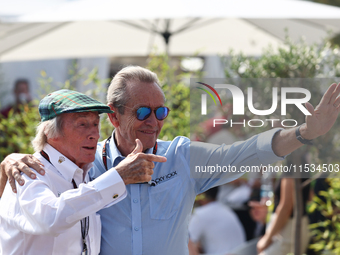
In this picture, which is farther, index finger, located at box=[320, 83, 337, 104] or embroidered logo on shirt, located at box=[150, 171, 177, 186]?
embroidered logo on shirt, located at box=[150, 171, 177, 186]

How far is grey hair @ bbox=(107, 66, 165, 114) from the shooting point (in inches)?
99.3

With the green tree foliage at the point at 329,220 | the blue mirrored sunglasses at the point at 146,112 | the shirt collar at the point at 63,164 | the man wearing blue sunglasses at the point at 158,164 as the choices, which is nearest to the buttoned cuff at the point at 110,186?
the shirt collar at the point at 63,164

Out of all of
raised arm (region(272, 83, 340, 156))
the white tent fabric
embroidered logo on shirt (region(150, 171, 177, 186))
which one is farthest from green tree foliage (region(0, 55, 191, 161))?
raised arm (region(272, 83, 340, 156))

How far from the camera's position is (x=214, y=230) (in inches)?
190

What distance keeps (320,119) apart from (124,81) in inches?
44.5

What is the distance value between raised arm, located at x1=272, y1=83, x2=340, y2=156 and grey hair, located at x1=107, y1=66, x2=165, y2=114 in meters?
0.87

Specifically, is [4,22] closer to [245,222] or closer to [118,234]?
[118,234]

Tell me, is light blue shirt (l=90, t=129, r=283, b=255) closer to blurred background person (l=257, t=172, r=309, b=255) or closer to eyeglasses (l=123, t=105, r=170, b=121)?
eyeglasses (l=123, t=105, r=170, b=121)

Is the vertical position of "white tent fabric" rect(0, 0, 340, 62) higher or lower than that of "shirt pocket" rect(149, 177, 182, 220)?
higher

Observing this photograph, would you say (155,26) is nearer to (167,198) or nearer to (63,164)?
(167,198)

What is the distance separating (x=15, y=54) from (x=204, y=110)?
15.6 feet

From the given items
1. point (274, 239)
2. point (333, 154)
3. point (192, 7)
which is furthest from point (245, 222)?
point (333, 154)

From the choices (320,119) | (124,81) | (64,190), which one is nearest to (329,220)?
(320,119)

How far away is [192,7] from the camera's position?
4.83 meters
